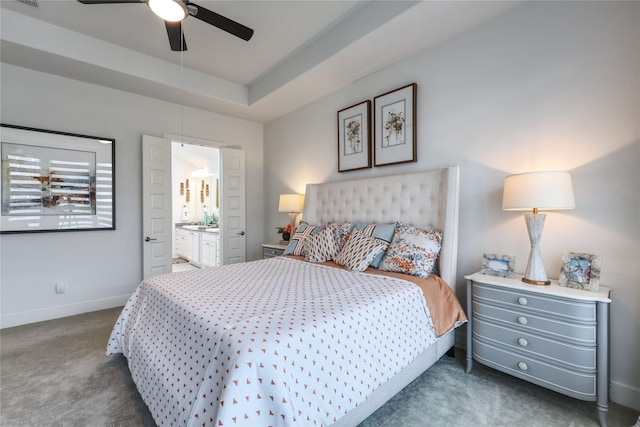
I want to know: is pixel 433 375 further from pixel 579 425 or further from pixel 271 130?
pixel 271 130

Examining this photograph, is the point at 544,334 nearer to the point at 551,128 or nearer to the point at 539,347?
the point at 539,347

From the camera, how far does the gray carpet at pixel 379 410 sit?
63.4 inches

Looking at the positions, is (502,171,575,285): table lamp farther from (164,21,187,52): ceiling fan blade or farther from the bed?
(164,21,187,52): ceiling fan blade

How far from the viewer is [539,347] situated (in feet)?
5.71

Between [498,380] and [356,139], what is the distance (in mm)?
2629

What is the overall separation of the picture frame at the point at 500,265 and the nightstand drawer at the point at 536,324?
0.88ft

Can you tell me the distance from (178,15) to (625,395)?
12.3 ft

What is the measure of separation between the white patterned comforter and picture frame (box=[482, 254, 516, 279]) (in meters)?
0.63

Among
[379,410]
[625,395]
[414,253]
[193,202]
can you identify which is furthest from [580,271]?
[193,202]

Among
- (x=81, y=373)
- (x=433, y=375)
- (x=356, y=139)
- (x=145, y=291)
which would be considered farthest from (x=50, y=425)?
(x=356, y=139)

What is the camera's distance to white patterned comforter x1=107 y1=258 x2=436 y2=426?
1055 millimetres

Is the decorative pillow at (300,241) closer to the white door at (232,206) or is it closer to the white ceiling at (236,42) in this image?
the white door at (232,206)

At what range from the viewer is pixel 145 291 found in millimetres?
2049

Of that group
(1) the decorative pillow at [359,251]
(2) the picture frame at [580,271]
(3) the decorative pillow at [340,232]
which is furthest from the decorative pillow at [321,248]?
(2) the picture frame at [580,271]
